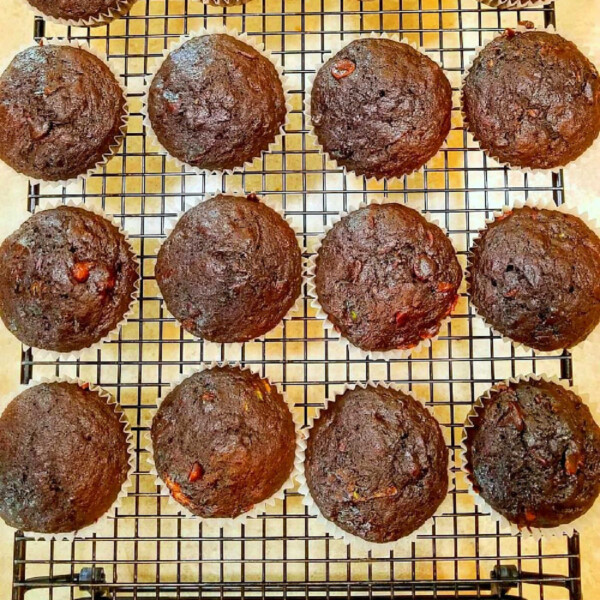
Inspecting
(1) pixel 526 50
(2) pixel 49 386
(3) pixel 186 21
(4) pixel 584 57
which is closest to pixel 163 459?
(2) pixel 49 386

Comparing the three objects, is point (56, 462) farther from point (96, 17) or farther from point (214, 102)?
point (96, 17)

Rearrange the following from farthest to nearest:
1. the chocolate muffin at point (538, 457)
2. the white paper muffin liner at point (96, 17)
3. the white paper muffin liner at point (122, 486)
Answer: the white paper muffin liner at point (96, 17) < the white paper muffin liner at point (122, 486) < the chocolate muffin at point (538, 457)

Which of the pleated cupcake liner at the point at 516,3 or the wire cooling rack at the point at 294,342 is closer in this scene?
the pleated cupcake liner at the point at 516,3

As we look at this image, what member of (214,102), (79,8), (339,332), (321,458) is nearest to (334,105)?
(214,102)

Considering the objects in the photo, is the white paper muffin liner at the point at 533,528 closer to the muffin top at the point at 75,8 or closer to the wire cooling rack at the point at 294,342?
the wire cooling rack at the point at 294,342

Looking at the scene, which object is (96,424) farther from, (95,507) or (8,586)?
→ (8,586)

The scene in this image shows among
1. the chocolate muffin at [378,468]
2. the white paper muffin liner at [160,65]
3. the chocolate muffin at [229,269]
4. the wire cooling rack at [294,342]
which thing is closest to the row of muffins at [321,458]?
the chocolate muffin at [378,468]

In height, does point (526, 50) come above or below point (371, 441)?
above
